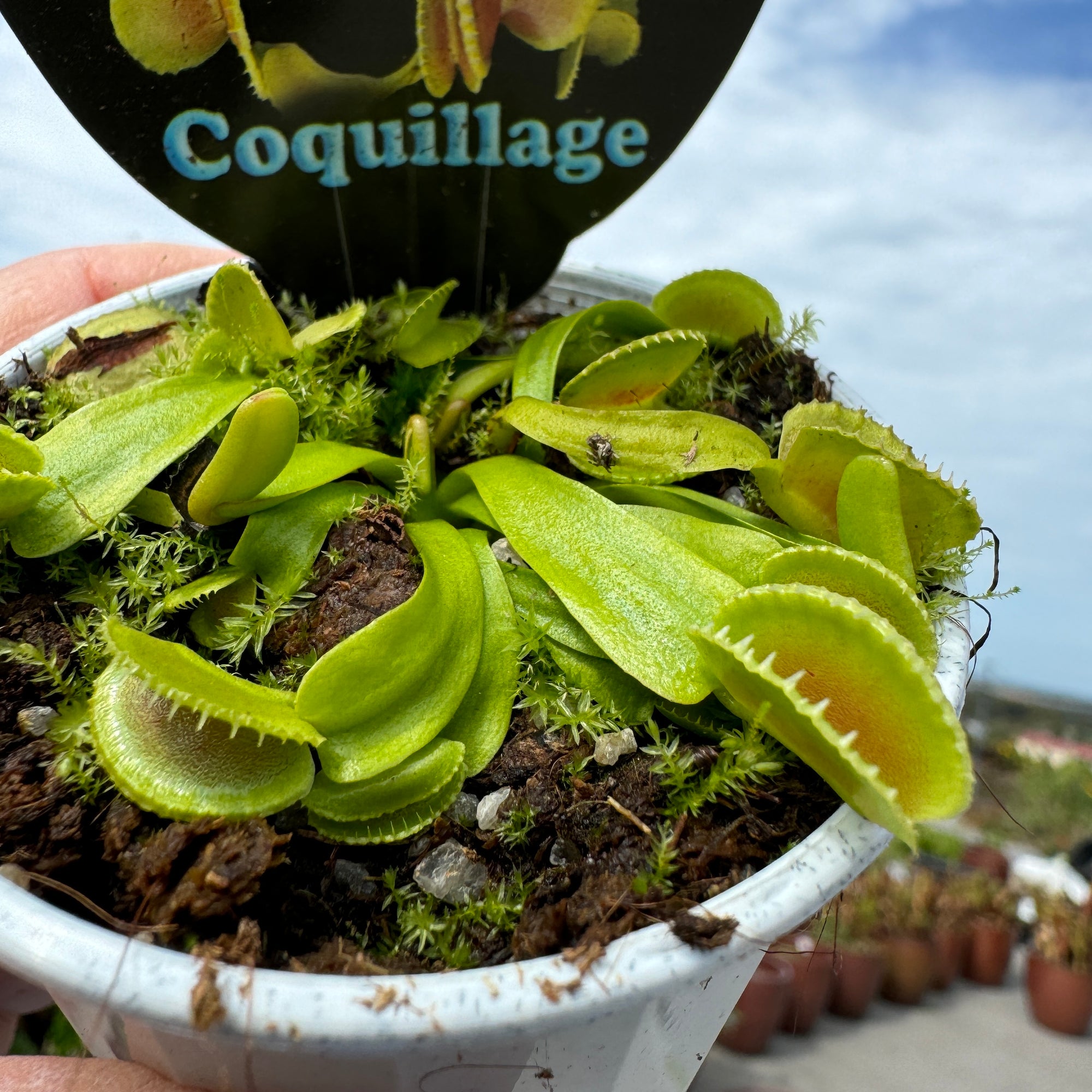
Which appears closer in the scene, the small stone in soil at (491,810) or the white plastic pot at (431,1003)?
the white plastic pot at (431,1003)

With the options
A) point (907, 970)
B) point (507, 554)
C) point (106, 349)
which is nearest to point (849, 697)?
point (507, 554)

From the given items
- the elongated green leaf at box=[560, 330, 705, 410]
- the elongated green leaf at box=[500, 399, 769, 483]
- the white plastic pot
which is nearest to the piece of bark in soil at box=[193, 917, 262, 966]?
the white plastic pot

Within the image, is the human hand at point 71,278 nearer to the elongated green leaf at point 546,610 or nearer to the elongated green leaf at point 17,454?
the elongated green leaf at point 17,454

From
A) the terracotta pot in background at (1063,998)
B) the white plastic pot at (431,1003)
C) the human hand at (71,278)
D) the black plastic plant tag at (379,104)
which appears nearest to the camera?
the white plastic pot at (431,1003)

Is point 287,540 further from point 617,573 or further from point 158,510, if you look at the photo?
point 617,573

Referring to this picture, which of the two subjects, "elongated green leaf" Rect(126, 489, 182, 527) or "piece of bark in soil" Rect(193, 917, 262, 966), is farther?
"elongated green leaf" Rect(126, 489, 182, 527)

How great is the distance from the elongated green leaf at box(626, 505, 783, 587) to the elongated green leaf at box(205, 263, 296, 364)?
58 cm

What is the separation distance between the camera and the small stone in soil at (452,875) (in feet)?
3.13

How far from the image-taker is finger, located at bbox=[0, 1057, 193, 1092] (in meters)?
0.98

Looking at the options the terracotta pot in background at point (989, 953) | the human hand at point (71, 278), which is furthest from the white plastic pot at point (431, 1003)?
the terracotta pot in background at point (989, 953)

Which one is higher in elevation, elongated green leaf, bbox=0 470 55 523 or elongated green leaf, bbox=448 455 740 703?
elongated green leaf, bbox=0 470 55 523

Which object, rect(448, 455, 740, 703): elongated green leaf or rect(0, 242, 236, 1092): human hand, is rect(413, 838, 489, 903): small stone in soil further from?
rect(0, 242, 236, 1092): human hand

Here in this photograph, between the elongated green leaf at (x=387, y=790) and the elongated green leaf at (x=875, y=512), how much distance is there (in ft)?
1.72

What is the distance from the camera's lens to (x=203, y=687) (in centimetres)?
88
